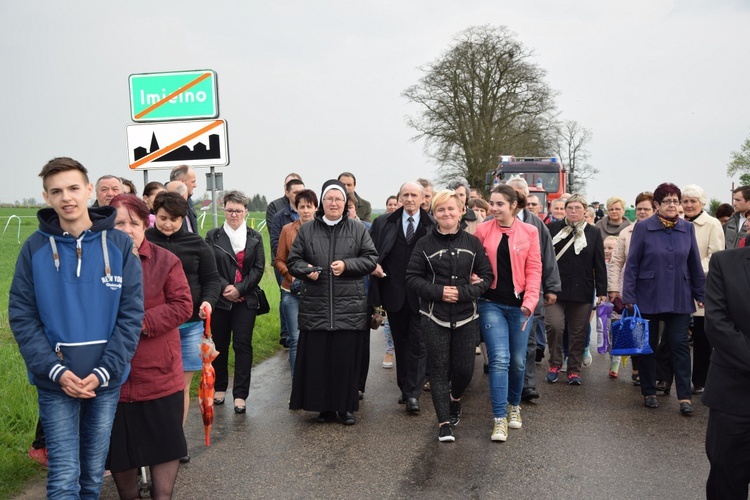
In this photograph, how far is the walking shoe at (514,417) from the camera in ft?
21.0

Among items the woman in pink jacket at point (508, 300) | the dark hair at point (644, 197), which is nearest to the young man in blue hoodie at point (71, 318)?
the woman in pink jacket at point (508, 300)

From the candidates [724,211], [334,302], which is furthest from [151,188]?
[724,211]

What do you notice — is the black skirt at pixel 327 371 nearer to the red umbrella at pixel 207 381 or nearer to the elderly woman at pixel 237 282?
the elderly woman at pixel 237 282

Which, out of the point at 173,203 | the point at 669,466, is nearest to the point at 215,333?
the point at 173,203

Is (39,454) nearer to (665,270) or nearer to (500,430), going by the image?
(500,430)

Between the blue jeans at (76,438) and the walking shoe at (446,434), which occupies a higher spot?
the blue jeans at (76,438)

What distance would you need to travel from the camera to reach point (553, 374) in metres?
8.34

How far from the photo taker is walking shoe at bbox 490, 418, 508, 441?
599 cm

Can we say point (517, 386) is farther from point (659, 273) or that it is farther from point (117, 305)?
point (117, 305)

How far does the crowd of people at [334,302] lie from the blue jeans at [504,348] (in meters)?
0.01

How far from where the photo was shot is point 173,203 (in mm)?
5238

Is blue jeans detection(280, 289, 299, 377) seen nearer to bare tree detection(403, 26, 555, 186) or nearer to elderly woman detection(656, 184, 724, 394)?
elderly woman detection(656, 184, 724, 394)

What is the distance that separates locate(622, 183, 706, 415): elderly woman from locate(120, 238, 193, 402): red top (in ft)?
15.0

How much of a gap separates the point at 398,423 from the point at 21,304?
374cm
